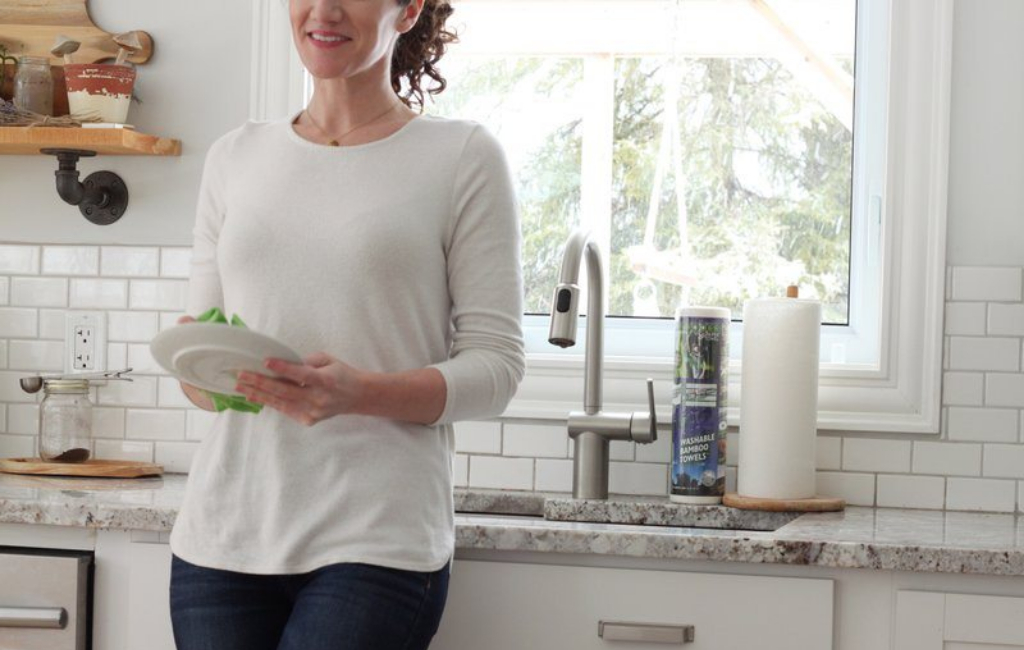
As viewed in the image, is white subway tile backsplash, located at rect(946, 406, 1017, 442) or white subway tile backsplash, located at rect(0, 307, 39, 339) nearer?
white subway tile backsplash, located at rect(946, 406, 1017, 442)

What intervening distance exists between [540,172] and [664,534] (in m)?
1.05

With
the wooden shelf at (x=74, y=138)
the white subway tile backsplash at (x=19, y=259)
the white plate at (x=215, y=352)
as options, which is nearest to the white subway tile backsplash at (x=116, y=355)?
the white subway tile backsplash at (x=19, y=259)

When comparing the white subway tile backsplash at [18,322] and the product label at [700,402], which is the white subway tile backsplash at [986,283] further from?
the white subway tile backsplash at [18,322]

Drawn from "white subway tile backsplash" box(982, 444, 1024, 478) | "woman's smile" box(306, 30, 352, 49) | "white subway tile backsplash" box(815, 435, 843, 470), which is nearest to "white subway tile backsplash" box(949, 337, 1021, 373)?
"white subway tile backsplash" box(982, 444, 1024, 478)

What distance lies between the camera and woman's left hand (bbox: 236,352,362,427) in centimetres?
144

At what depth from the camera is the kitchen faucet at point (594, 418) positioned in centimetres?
240

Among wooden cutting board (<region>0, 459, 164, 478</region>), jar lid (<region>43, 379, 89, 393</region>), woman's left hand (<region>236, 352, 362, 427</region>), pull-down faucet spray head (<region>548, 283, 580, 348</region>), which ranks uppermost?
pull-down faucet spray head (<region>548, 283, 580, 348</region>)

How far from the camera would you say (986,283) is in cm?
244

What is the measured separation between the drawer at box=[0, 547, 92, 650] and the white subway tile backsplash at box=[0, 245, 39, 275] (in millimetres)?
867

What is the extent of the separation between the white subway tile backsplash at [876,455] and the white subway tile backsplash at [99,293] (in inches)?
56.3

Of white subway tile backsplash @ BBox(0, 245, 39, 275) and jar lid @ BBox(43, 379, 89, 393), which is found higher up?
white subway tile backsplash @ BBox(0, 245, 39, 275)

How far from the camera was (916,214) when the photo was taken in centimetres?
245

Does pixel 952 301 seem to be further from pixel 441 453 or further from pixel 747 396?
pixel 441 453

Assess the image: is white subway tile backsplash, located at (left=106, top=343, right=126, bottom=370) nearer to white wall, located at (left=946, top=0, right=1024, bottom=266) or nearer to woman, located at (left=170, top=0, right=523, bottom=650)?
woman, located at (left=170, top=0, right=523, bottom=650)
